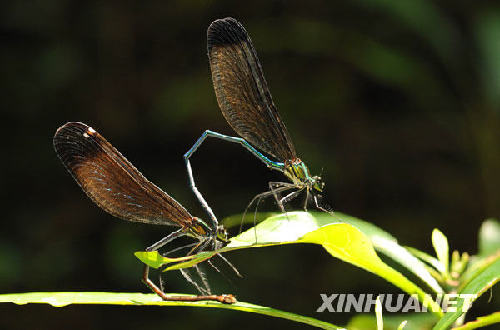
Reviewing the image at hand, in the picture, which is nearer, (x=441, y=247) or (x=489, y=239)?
(x=441, y=247)

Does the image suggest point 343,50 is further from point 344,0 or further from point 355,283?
point 355,283

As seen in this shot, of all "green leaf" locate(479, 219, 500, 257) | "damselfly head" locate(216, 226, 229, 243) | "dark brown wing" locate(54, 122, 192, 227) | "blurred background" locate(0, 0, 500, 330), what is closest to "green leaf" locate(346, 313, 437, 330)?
"green leaf" locate(479, 219, 500, 257)

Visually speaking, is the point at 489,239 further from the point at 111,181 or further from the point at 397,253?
the point at 111,181

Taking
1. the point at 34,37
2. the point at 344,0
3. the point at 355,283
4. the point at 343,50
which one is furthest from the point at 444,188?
the point at 34,37

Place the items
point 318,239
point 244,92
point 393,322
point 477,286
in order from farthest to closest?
point 393,322, point 244,92, point 477,286, point 318,239

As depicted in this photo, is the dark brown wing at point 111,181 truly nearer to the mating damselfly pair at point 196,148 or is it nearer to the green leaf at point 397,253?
the mating damselfly pair at point 196,148

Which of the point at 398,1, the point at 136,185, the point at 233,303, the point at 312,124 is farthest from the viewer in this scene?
the point at 312,124

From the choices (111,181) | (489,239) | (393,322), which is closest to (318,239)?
(111,181)

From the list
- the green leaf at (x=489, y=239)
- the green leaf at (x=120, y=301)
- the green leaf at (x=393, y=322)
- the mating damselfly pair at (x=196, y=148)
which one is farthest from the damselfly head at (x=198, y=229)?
the green leaf at (x=489, y=239)
